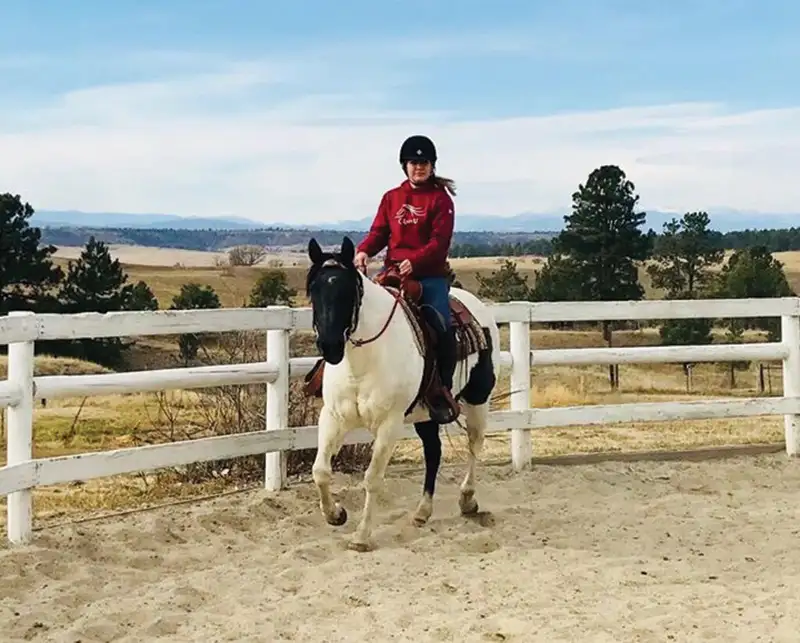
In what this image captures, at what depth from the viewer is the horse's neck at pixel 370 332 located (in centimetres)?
602

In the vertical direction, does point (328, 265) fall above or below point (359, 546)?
above

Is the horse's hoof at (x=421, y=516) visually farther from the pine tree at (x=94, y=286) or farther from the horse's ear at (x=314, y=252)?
the pine tree at (x=94, y=286)

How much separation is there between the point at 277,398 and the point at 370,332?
5.45 ft

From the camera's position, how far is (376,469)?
629 centimetres

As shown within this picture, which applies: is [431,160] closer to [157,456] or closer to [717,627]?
[157,456]

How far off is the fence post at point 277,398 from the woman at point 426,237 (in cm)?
114

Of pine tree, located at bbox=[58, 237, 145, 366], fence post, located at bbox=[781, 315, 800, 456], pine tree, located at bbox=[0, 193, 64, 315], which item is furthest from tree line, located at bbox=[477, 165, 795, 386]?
fence post, located at bbox=[781, 315, 800, 456]

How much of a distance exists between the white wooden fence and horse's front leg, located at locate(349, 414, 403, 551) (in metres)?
1.28

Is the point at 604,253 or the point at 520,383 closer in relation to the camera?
A: the point at 520,383

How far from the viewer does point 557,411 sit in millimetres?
8656

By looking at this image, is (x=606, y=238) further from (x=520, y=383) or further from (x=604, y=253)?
(x=520, y=383)

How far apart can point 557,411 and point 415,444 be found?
2832 millimetres

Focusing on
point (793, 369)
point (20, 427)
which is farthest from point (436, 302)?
point (793, 369)

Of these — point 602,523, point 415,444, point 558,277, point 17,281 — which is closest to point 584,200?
point 558,277
